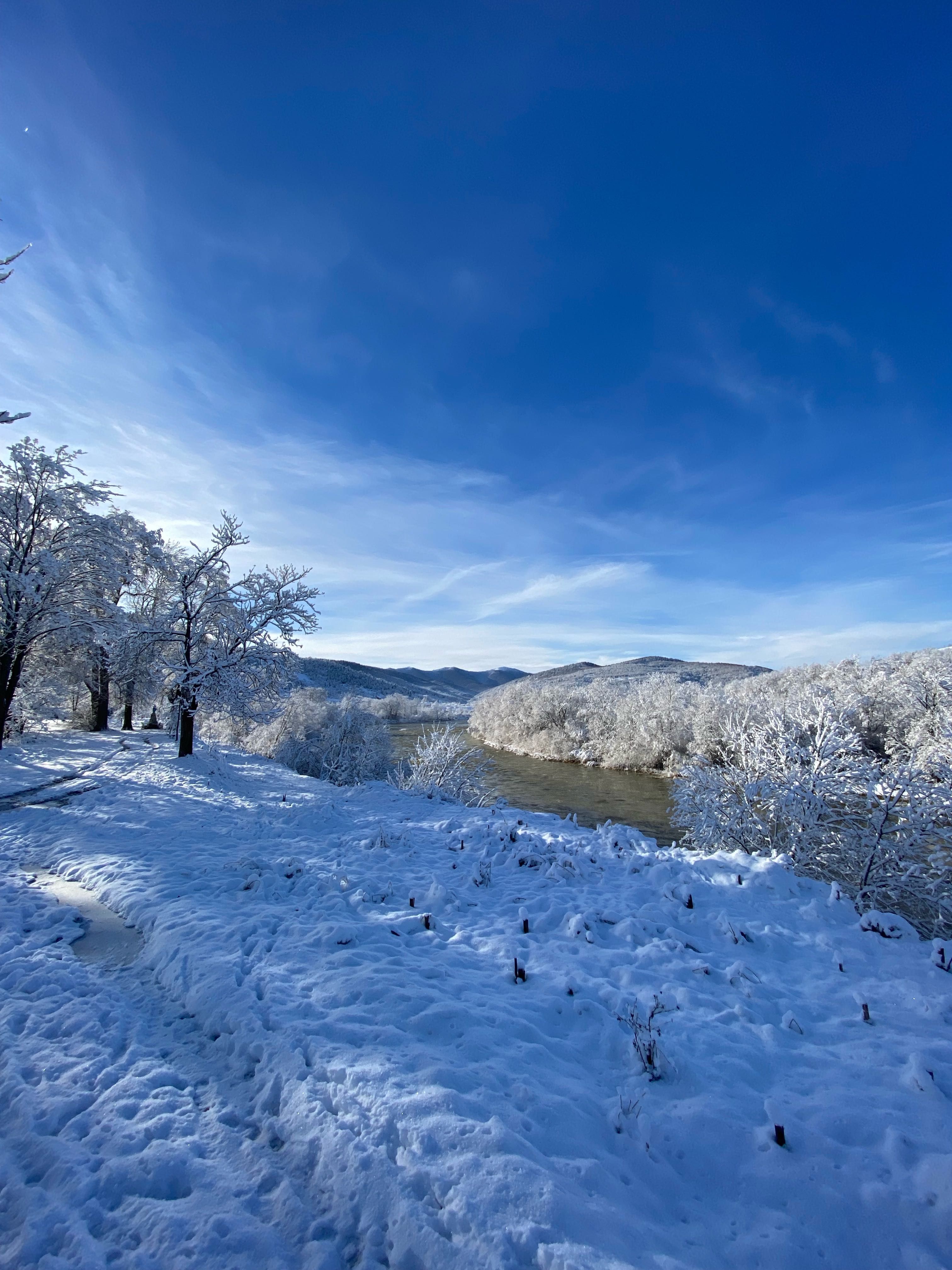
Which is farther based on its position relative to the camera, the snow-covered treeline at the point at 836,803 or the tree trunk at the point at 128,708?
the tree trunk at the point at 128,708

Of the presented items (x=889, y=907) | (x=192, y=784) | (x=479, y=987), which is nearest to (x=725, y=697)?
(x=889, y=907)

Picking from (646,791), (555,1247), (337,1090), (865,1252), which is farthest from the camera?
(646,791)

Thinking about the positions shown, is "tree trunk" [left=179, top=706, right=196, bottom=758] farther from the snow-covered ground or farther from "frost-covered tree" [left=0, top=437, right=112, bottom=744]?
the snow-covered ground

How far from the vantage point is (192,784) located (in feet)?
46.3

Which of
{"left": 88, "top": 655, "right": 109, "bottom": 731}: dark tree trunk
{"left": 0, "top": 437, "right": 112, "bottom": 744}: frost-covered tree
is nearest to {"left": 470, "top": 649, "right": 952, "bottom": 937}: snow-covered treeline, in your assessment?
{"left": 0, "top": 437, "right": 112, "bottom": 744}: frost-covered tree

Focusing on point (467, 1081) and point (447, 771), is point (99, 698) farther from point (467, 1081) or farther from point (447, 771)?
point (467, 1081)

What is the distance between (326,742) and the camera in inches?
976

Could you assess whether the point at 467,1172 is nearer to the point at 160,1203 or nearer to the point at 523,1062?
the point at 523,1062

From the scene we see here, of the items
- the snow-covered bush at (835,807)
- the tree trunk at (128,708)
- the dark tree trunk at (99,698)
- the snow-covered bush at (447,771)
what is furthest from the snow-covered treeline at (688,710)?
the dark tree trunk at (99,698)

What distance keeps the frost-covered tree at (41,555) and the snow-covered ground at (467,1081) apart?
14063 millimetres

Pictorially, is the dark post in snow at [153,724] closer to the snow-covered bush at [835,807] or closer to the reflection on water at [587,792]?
the reflection on water at [587,792]

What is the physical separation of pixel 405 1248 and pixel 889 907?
9.17 metres

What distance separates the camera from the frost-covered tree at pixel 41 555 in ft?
57.2

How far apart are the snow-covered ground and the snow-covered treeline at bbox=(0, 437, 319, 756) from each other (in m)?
10.7
